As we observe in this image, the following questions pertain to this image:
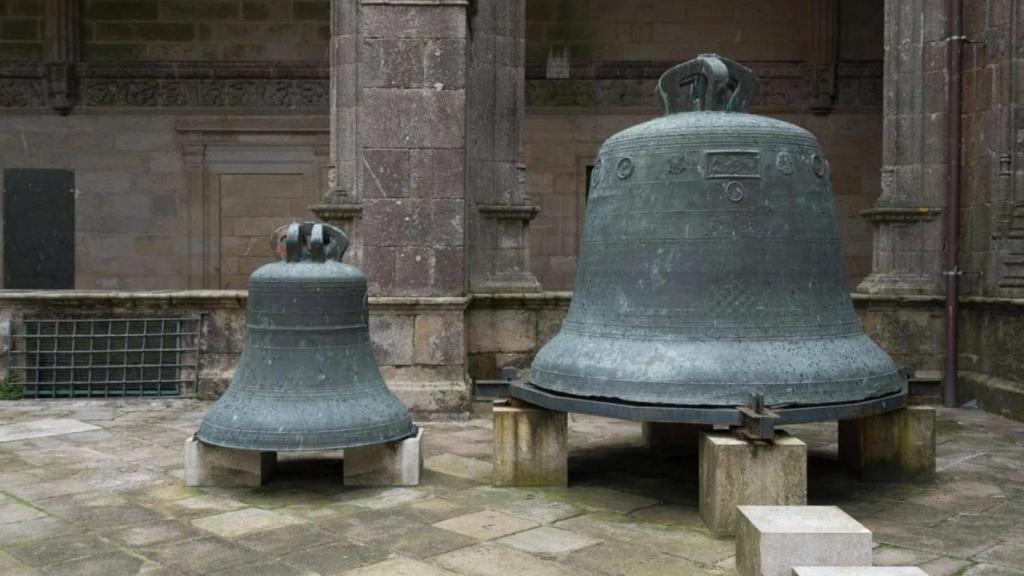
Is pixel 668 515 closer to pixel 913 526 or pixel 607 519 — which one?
pixel 607 519

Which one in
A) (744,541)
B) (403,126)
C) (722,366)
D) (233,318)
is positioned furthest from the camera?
(233,318)

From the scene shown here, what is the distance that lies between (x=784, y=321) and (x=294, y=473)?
2.47 meters

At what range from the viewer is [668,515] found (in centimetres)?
407

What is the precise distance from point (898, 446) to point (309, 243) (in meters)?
2.94

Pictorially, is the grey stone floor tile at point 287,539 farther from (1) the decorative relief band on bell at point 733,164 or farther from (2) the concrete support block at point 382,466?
(1) the decorative relief band on bell at point 733,164

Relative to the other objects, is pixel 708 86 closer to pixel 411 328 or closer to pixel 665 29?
pixel 411 328

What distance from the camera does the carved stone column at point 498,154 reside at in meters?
7.75

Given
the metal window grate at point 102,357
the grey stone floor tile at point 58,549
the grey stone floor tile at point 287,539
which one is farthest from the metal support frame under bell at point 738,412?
the metal window grate at point 102,357

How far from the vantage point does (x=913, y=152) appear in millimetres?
8016

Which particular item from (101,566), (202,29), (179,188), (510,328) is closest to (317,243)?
(101,566)

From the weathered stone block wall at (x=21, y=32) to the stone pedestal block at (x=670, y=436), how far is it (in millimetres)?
10248

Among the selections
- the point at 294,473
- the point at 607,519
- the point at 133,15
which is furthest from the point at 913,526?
the point at 133,15

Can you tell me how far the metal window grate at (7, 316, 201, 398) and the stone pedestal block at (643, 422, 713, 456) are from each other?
3.66m

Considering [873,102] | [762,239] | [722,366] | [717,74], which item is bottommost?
[722,366]
